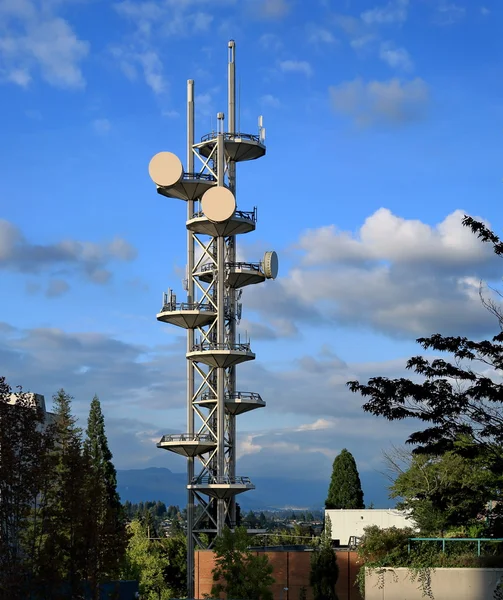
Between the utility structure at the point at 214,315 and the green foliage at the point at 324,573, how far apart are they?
10.8 metres

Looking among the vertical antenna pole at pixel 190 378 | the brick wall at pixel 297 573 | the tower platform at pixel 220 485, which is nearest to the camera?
the brick wall at pixel 297 573

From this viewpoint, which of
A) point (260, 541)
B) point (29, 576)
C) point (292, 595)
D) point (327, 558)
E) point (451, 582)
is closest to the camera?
point (29, 576)

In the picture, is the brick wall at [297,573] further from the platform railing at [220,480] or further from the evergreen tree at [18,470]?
the evergreen tree at [18,470]

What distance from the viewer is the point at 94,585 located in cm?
4062

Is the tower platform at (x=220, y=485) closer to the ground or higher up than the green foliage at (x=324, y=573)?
higher up

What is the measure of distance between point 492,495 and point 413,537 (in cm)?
858

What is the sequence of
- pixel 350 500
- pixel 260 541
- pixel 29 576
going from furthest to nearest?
pixel 350 500
pixel 260 541
pixel 29 576

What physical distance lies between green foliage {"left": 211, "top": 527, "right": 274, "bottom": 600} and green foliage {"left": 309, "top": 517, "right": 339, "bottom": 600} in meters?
4.95

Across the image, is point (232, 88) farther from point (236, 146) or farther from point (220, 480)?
point (220, 480)

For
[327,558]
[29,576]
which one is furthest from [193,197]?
[29,576]

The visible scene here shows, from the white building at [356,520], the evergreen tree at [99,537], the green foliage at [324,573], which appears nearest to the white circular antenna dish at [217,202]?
the green foliage at [324,573]

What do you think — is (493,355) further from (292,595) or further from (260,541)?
(260,541)

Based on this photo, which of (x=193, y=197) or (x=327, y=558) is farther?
(x=193, y=197)

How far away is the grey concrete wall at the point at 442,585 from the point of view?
138 ft
